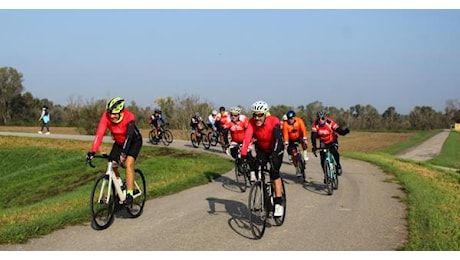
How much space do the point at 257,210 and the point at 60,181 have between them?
43.5 ft

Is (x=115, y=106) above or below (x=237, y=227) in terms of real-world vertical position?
above

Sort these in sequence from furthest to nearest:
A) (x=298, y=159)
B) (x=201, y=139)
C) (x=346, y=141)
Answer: (x=346, y=141) → (x=201, y=139) → (x=298, y=159)

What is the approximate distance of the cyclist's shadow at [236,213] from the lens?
7964 millimetres

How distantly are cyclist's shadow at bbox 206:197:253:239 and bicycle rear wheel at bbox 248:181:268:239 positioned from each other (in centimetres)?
15

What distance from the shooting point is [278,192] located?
8.20 metres

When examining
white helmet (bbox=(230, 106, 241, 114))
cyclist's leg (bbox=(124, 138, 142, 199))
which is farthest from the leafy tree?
cyclist's leg (bbox=(124, 138, 142, 199))

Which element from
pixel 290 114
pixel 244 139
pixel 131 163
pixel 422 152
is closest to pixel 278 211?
pixel 244 139

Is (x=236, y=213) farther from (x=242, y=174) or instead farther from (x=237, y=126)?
(x=237, y=126)

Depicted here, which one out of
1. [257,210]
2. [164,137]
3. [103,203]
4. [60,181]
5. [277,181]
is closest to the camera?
[257,210]

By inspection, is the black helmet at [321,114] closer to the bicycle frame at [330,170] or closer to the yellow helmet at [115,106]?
the bicycle frame at [330,170]

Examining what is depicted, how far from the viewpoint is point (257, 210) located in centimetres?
780

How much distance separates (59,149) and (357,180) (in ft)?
61.7

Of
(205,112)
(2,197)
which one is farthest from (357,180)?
(205,112)

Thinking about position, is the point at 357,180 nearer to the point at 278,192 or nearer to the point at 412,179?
the point at 412,179
